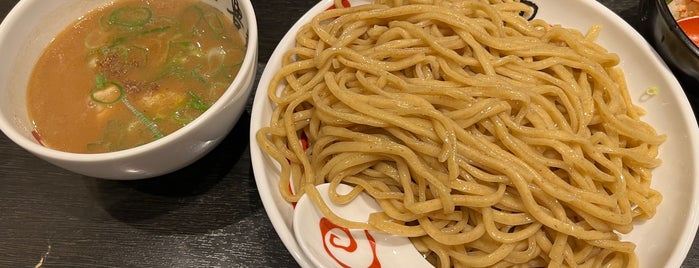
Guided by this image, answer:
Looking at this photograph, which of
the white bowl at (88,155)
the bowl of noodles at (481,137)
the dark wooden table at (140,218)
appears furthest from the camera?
the dark wooden table at (140,218)

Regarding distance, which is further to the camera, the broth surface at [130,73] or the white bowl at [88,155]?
the broth surface at [130,73]

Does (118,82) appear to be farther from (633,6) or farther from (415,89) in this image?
(633,6)

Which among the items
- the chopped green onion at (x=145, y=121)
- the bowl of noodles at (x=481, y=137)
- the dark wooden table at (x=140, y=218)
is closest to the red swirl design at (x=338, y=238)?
the bowl of noodles at (x=481, y=137)

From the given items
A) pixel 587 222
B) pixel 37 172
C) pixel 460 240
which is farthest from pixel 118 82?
pixel 587 222

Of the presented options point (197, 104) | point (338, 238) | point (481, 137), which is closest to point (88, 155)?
point (197, 104)

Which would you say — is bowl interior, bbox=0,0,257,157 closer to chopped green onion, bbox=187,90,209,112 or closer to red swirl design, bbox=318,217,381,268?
chopped green onion, bbox=187,90,209,112

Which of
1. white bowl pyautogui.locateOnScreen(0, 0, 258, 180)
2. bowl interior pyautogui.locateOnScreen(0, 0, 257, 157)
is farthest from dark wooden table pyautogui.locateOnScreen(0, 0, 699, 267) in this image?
bowl interior pyautogui.locateOnScreen(0, 0, 257, 157)

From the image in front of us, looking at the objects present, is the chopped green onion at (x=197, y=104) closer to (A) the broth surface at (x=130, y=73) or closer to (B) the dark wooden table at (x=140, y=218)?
(A) the broth surface at (x=130, y=73)
